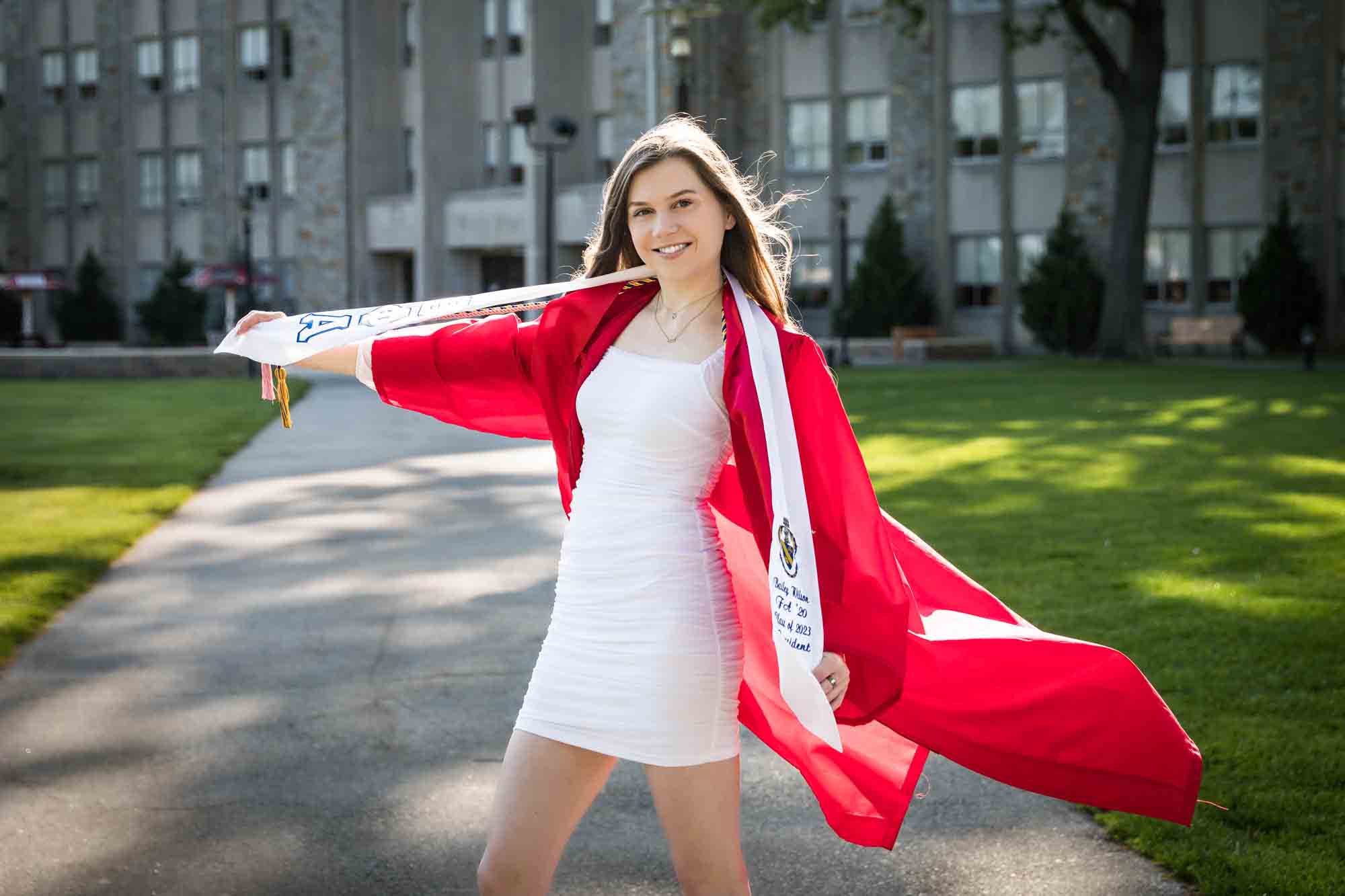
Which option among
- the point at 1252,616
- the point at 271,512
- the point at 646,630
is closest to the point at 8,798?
the point at 646,630

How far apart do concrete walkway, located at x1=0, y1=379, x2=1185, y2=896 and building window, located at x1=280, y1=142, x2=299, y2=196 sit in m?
42.9

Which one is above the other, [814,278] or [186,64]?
[186,64]

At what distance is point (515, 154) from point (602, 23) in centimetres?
502

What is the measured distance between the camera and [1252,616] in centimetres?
745

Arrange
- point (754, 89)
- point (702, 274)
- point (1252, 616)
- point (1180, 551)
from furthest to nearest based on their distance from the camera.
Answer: point (754, 89) < point (1180, 551) < point (1252, 616) < point (702, 274)

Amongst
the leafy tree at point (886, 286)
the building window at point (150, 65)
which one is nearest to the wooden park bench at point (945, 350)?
the leafy tree at point (886, 286)

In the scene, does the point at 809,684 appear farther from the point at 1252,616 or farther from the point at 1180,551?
the point at 1180,551

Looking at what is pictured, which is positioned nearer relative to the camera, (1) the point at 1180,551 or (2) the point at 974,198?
(1) the point at 1180,551

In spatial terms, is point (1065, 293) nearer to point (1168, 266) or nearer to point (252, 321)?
point (1168, 266)

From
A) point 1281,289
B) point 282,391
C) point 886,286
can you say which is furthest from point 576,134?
point 282,391

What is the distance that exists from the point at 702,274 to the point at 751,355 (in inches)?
15.1

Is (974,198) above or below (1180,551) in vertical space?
above

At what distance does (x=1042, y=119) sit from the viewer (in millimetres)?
39000

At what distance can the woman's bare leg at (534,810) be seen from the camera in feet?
10.1
